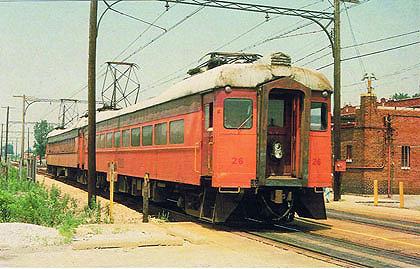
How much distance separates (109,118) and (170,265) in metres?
17.6

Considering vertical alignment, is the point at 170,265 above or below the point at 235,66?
below

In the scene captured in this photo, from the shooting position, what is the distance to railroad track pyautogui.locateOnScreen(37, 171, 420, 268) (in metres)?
9.62

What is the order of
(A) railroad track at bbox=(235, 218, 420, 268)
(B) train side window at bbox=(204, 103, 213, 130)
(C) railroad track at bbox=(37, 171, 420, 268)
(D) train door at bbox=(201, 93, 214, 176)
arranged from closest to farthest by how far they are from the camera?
(A) railroad track at bbox=(235, 218, 420, 268), (C) railroad track at bbox=(37, 171, 420, 268), (D) train door at bbox=(201, 93, 214, 176), (B) train side window at bbox=(204, 103, 213, 130)

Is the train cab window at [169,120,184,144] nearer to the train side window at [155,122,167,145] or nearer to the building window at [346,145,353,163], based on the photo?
the train side window at [155,122,167,145]

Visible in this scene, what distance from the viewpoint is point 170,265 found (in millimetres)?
8797

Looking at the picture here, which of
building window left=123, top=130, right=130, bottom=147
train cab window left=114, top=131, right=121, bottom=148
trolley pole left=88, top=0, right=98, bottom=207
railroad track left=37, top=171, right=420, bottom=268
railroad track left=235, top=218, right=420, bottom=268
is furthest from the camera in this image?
train cab window left=114, top=131, right=121, bottom=148

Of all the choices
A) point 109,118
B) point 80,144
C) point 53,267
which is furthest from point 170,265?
point 80,144

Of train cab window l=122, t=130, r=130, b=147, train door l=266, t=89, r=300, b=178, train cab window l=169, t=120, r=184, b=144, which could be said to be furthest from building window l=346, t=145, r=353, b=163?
train door l=266, t=89, r=300, b=178

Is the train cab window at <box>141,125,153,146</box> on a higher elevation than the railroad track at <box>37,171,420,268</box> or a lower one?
higher

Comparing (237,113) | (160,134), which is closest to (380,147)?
(160,134)

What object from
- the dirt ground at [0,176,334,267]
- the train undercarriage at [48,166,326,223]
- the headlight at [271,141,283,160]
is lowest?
the dirt ground at [0,176,334,267]

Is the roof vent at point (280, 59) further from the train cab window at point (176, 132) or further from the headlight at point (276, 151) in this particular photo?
the train cab window at point (176, 132)

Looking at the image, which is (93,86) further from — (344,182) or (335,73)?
(344,182)

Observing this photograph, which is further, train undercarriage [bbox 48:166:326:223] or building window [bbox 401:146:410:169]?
building window [bbox 401:146:410:169]
